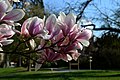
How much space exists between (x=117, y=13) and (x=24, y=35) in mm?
25791

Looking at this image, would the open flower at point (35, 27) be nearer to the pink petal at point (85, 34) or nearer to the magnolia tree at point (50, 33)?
the magnolia tree at point (50, 33)

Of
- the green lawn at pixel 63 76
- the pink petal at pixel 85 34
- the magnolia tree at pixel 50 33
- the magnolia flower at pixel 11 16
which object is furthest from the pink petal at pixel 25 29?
the green lawn at pixel 63 76

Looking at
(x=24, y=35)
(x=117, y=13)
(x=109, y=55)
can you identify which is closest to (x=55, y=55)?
(x=24, y=35)

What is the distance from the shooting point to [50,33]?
1.42m

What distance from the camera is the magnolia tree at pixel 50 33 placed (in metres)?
1.36

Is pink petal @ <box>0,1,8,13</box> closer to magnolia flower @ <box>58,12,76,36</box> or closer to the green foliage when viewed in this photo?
magnolia flower @ <box>58,12,76,36</box>

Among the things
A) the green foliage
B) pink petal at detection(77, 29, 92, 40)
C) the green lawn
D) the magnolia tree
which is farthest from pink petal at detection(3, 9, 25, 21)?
the green foliage

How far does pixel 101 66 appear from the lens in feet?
156

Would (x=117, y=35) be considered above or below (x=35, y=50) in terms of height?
above

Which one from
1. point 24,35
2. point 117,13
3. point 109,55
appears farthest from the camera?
point 109,55

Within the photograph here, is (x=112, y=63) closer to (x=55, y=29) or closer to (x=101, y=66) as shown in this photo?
(x=101, y=66)

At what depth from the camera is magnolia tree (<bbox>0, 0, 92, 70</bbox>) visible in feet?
4.47

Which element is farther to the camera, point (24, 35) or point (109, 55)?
point (109, 55)

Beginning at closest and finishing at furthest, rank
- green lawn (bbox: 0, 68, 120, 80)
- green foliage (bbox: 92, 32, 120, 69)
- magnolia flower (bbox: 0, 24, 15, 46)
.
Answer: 1. magnolia flower (bbox: 0, 24, 15, 46)
2. green lawn (bbox: 0, 68, 120, 80)
3. green foliage (bbox: 92, 32, 120, 69)
